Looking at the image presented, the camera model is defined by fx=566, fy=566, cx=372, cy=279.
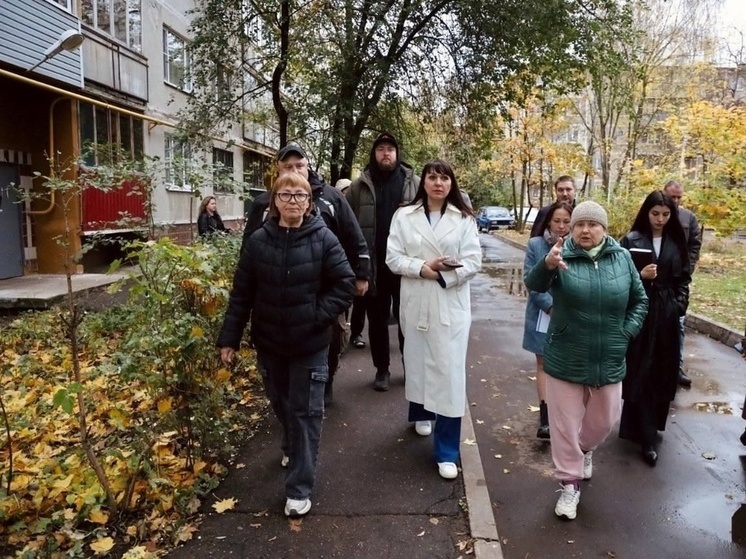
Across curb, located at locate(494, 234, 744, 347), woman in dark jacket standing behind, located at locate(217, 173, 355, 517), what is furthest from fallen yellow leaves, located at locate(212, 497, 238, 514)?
curb, located at locate(494, 234, 744, 347)

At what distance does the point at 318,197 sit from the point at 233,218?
20.4 meters

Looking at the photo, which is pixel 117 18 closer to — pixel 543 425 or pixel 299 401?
pixel 299 401

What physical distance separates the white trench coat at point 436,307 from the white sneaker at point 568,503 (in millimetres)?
775

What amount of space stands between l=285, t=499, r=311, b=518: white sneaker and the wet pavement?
48mm

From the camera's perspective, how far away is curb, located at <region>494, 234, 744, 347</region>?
7570 mm

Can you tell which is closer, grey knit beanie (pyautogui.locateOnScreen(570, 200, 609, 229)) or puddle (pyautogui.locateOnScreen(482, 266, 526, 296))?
grey knit beanie (pyautogui.locateOnScreen(570, 200, 609, 229))

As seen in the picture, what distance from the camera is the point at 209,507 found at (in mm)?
3324

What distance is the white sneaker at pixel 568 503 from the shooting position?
3.35 meters

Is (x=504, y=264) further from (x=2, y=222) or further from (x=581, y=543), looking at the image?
(x=581, y=543)

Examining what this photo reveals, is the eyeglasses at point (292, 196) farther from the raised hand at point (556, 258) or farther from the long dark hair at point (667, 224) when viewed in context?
the long dark hair at point (667, 224)

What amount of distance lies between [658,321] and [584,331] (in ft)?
4.04

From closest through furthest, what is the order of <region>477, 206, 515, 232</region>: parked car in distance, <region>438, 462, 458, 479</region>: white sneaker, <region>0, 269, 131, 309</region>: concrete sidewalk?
<region>438, 462, 458, 479</region>: white sneaker, <region>0, 269, 131, 309</region>: concrete sidewalk, <region>477, 206, 515, 232</region>: parked car in distance

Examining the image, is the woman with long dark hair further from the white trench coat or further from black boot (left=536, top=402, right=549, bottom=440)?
Answer: the white trench coat

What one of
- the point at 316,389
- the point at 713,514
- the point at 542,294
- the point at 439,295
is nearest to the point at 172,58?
the point at 542,294
